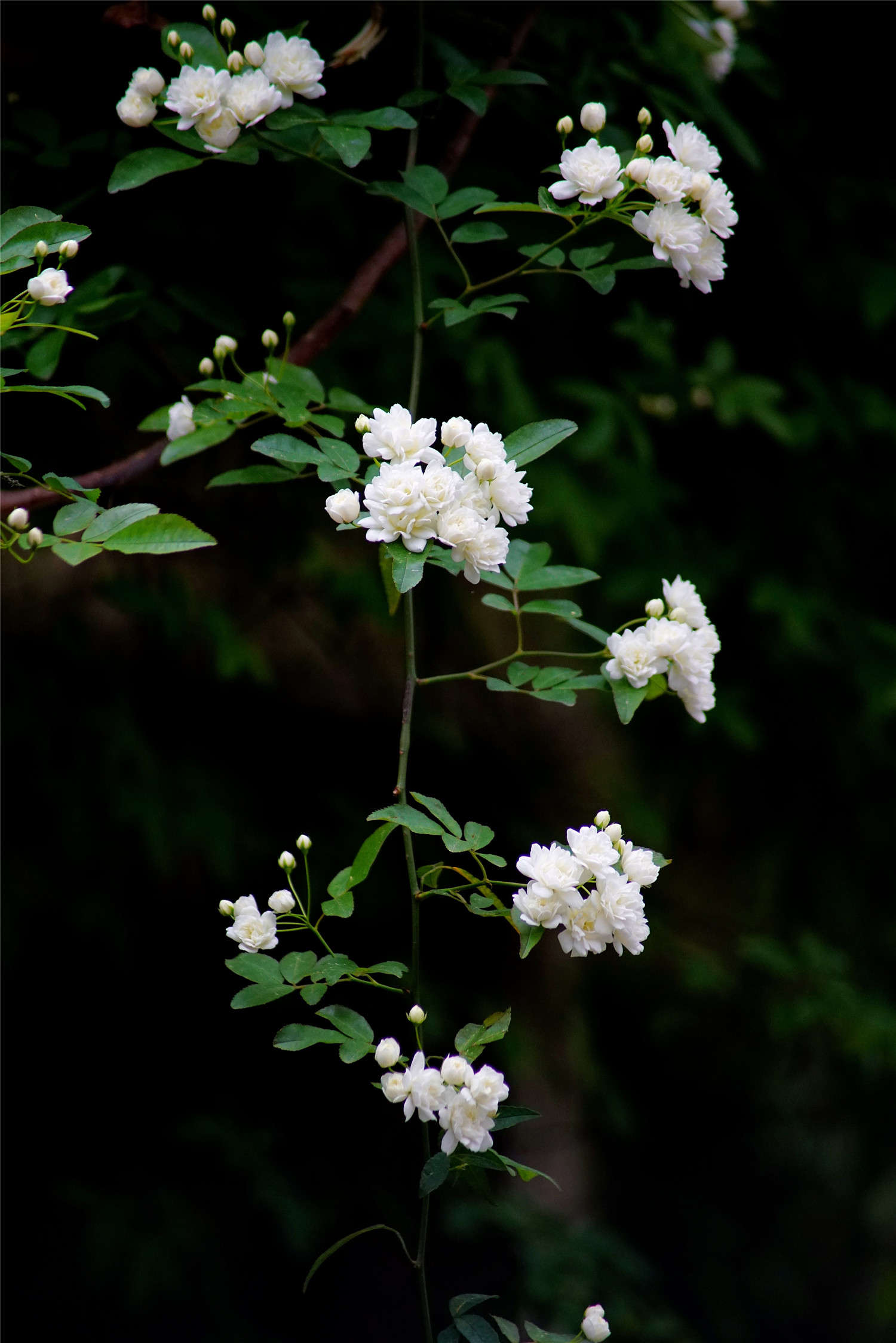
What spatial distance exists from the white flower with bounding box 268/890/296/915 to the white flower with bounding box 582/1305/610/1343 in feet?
1.27

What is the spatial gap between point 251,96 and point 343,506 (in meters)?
0.41

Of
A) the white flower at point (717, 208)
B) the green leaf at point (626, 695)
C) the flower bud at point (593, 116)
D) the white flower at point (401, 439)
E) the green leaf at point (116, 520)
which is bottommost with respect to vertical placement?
the green leaf at point (626, 695)

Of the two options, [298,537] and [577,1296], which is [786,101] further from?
[577,1296]

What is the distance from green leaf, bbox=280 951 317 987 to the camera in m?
0.77

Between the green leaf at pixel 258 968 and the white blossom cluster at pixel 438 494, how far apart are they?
1.05 feet

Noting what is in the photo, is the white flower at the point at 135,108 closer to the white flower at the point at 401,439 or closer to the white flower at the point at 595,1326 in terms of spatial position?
the white flower at the point at 401,439

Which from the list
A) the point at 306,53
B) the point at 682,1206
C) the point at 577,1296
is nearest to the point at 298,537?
the point at 306,53

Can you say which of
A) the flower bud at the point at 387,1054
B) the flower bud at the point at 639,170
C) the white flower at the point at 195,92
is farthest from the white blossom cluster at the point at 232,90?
the flower bud at the point at 387,1054

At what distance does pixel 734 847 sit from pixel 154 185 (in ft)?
7.25

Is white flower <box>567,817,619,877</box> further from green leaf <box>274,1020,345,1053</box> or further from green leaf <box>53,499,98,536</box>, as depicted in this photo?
green leaf <box>53,499,98,536</box>

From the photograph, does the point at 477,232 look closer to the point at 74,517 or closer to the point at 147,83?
the point at 147,83

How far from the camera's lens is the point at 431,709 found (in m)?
2.28

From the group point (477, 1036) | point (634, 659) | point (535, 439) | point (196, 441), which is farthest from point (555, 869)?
point (196, 441)

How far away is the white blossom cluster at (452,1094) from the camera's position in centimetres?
72
